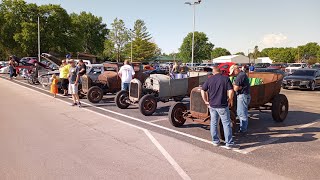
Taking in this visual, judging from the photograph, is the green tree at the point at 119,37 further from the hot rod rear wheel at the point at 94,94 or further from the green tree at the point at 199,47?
the hot rod rear wheel at the point at 94,94

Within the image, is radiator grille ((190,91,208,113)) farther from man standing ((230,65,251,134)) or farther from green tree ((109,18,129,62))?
green tree ((109,18,129,62))

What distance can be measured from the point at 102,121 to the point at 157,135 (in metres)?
2.39

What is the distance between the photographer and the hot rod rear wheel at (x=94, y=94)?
12586 mm

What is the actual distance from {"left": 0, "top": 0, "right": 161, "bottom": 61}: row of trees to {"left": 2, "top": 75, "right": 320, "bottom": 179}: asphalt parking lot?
166 ft

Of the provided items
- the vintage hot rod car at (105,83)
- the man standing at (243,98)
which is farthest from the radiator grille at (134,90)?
the man standing at (243,98)

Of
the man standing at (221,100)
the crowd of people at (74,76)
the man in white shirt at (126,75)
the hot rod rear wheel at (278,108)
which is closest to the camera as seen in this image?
the man standing at (221,100)

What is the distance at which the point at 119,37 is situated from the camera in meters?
72.2

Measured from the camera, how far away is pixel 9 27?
55156 millimetres

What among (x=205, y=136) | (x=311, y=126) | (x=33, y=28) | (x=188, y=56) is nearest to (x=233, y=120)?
(x=205, y=136)

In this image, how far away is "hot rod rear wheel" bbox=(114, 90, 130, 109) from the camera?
11.2 m

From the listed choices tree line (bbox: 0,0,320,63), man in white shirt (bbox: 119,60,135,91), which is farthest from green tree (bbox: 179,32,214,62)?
man in white shirt (bbox: 119,60,135,91)

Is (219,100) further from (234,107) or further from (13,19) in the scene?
(13,19)

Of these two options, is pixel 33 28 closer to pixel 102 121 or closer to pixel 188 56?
pixel 102 121

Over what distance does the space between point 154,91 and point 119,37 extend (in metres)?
63.4
